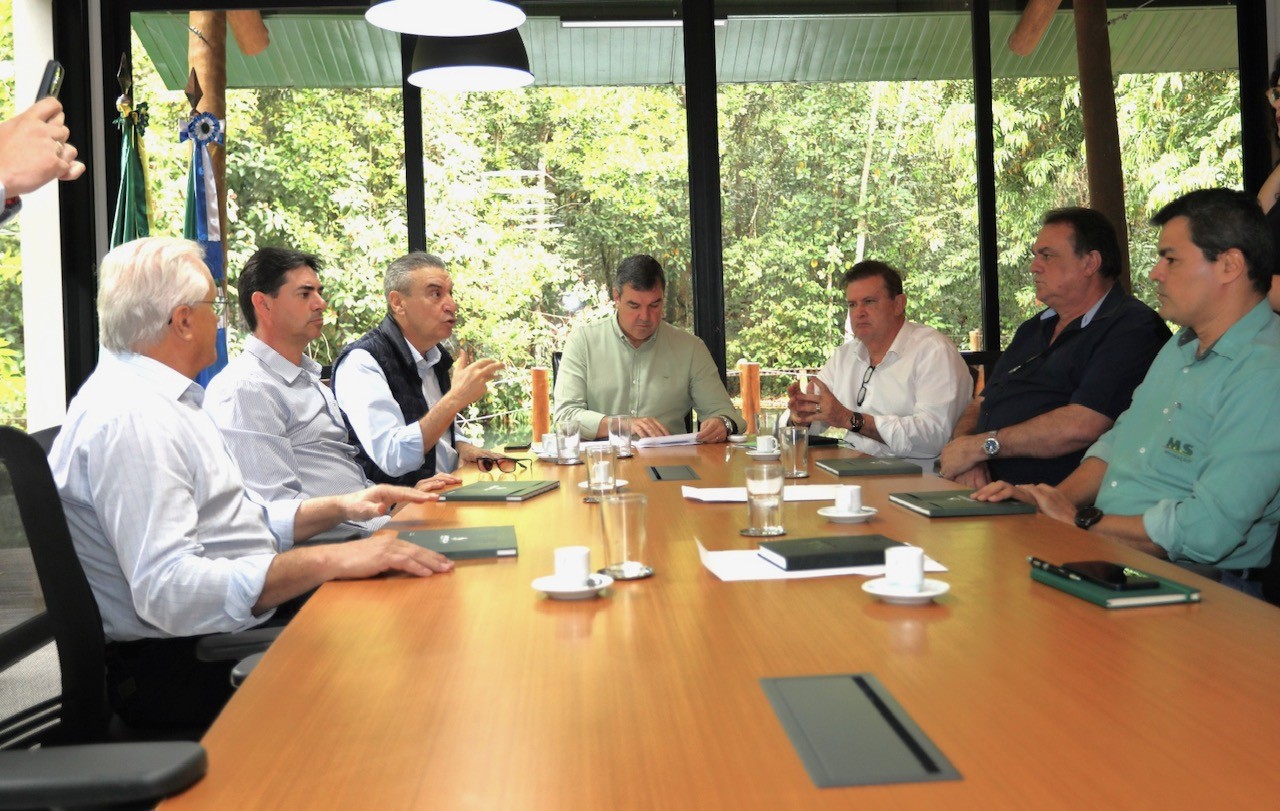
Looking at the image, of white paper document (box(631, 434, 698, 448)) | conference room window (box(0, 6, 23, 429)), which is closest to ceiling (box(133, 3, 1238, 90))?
conference room window (box(0, 6, 23, 429))

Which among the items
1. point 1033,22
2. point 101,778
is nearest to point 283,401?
point 101,778

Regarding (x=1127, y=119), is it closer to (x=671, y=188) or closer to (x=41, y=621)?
(x=671, y=188)

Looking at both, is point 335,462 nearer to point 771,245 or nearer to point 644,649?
point 644,649

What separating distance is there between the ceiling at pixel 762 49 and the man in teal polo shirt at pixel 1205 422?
3.26 m

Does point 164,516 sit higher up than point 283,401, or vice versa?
point 283,401

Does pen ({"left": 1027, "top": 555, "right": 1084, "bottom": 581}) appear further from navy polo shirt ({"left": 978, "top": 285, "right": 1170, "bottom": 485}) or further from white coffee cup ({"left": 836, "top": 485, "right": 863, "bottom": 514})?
navy polo shirt ({"left": 978, "top": 285, "right": 1170, "bottom": 485})

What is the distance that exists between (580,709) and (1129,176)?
539 cm

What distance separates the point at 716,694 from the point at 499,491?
164 centimetres

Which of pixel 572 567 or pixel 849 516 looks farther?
pixel 849 516

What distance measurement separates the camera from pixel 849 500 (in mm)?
2291

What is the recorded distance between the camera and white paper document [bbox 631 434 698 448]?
403 centimetres

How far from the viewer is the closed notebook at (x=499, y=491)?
2.76 meters

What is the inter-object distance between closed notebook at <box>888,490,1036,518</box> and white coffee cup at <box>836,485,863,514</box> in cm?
15

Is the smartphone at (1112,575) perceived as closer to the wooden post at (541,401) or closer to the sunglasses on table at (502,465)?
the sunglasses on table at (502,465)
